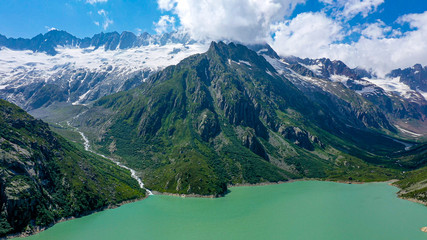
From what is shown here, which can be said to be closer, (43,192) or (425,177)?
(43,192)

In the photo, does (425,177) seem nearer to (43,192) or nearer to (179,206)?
(179,206)

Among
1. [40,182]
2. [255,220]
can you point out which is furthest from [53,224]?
[255,220]

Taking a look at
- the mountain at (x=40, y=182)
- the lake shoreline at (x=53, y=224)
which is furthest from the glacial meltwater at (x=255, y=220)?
the mountain at (x=40, y=182)

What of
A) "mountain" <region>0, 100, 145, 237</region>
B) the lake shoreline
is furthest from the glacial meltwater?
"mountain" <region>0, 100, 145, 237</region>

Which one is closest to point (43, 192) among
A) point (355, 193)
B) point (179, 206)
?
point (179, 206)

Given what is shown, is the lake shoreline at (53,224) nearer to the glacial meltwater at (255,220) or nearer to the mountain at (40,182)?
the mountain at (40,182)

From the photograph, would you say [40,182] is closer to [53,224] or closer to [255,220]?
[53,224]
